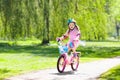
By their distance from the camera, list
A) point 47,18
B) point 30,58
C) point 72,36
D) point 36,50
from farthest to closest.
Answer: point 47,18
point 36,50
point 30,58
point 72,36

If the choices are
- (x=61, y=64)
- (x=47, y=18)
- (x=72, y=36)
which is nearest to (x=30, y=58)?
(x=72, y=36)

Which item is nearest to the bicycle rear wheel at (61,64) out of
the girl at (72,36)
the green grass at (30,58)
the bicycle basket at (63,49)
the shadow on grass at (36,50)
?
the bicycle basket at (63,49)

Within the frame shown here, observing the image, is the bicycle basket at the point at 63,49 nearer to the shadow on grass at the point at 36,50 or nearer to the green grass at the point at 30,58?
the green grass at the point at 30,58

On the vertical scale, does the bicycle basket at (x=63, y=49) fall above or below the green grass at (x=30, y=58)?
above

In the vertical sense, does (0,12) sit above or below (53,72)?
above

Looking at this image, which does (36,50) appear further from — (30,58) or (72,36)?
(72,36)

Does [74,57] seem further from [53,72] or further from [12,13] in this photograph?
[12,13]

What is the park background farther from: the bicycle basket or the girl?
A: the bicycle basket

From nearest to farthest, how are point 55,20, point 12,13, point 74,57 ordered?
point 74,57
point 12,13
point 55,20

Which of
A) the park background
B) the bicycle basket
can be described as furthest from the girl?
the park background

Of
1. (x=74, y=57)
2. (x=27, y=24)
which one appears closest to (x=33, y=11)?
(x=27, y=24)

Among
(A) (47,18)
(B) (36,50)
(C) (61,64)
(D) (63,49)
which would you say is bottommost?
(B) (36,50)

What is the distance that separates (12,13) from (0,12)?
889 millimetres

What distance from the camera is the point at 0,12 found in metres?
26.8
